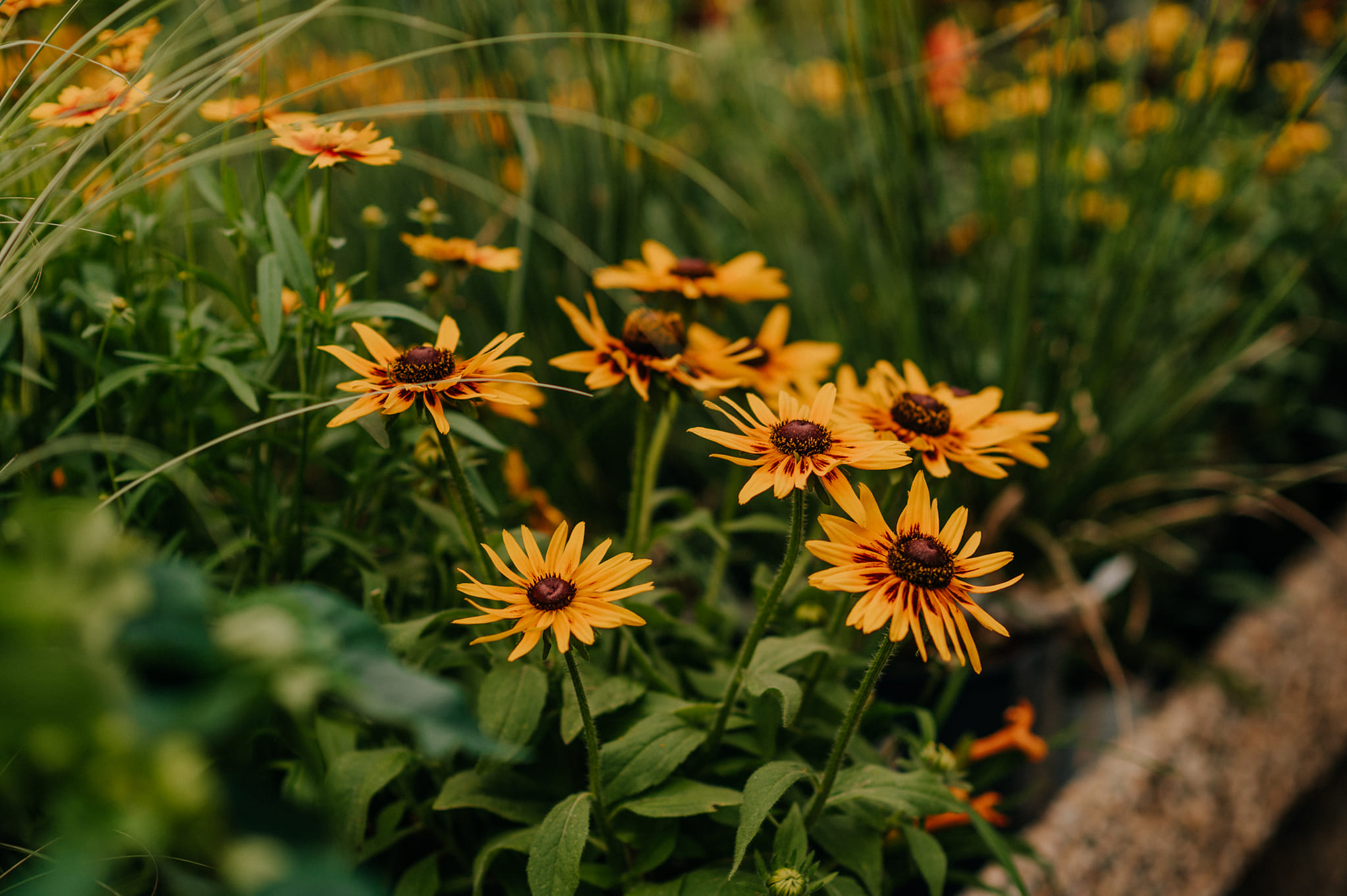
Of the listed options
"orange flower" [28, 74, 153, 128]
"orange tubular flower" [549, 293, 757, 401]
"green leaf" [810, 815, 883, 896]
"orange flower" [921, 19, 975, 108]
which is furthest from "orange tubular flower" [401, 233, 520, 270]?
"orange flower" [921, 19, 975, 108]

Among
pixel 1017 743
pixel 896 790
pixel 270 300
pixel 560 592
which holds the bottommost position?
pixel 1017 743

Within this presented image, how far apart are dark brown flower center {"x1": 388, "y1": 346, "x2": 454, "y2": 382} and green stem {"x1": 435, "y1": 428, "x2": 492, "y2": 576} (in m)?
0.03

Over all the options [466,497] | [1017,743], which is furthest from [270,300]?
[1017,743]

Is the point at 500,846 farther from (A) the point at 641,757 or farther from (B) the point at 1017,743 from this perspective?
(B) the point at 1017,743

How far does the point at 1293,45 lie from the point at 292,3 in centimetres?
173

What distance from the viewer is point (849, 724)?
0.40m

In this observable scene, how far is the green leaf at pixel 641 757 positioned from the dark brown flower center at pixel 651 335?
22 cm

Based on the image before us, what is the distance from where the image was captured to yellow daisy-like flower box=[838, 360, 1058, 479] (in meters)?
0.47

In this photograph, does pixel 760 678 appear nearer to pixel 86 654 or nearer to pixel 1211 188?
pixel 86 654

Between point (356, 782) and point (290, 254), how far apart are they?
0.29m

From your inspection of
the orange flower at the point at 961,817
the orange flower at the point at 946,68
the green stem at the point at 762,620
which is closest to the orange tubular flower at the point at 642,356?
the green stem at the point at 762,620

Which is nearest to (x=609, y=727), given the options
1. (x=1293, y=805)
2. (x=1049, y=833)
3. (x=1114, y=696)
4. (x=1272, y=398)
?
(x=1049, y=833)

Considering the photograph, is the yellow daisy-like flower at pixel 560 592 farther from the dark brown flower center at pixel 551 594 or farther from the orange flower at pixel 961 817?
the orange flower at pixel 961 817

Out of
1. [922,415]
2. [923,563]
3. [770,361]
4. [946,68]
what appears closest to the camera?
[923,563]
